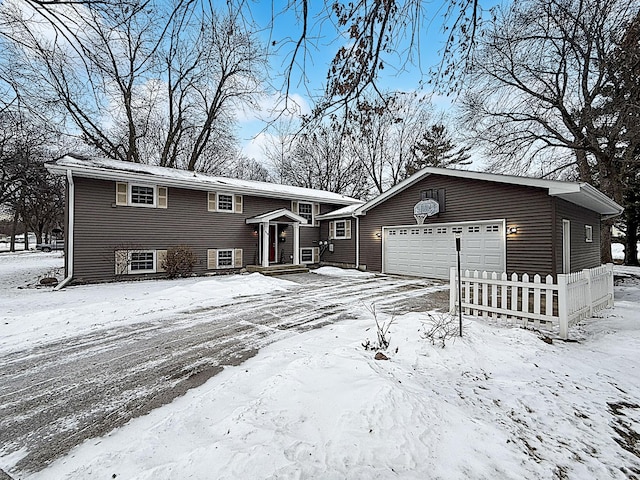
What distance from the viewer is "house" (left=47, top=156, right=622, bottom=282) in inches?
373

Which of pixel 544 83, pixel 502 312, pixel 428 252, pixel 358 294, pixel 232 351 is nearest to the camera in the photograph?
pixel 232 351

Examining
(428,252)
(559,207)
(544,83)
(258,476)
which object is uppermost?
(544,83)

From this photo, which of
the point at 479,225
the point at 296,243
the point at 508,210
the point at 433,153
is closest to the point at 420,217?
the point at 479,225

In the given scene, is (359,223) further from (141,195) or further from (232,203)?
(141,195)

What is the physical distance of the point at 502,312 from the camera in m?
5.51

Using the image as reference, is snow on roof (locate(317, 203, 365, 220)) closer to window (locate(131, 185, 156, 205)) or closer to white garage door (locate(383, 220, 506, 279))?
white garage door (locate(383, 220, 506, 279))

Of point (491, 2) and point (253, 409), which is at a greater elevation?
point (491, 2)

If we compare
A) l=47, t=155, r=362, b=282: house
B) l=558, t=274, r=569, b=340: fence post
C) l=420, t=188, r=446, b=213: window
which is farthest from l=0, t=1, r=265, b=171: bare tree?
l=420, t=188, r=446, b=213: window

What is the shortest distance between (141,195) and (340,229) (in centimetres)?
962

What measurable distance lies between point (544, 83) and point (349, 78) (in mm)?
15959

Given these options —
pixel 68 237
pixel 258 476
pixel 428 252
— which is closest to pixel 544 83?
pixel 428 252

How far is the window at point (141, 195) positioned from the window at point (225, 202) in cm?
236

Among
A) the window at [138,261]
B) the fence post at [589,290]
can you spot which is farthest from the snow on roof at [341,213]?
the fence post at [589,290]

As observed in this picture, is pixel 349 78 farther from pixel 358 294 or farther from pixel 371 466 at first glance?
pixel 358 294
